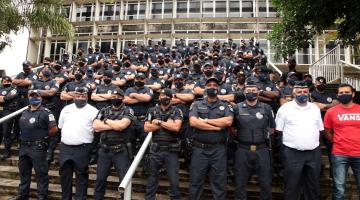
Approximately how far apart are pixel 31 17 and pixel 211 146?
33.1ft

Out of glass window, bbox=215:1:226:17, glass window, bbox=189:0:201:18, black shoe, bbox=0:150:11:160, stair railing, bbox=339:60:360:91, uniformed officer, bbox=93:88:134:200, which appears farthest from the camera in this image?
glass window, bbox=189:0:201:18

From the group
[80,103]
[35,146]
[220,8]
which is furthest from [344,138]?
[220,8]

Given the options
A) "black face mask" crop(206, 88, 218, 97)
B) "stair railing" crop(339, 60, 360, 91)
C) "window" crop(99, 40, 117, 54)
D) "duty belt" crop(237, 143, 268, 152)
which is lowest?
"duty belt" crop(237, 143, 268, 152)

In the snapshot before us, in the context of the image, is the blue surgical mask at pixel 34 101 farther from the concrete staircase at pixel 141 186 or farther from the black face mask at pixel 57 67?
the black face mask at pixel 57 67

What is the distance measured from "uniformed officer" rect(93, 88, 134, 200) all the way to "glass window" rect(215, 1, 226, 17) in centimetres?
2334

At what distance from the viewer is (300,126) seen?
5.46 meters

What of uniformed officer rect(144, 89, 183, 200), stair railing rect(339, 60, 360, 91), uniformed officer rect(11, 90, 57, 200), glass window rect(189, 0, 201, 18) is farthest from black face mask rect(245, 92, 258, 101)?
glass window rect(189, 0, 201, 18)

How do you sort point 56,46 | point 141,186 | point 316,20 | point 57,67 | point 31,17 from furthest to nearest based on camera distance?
point 56,46 < point 31,17 < point 57,67 < point 316,20 < point 141,186

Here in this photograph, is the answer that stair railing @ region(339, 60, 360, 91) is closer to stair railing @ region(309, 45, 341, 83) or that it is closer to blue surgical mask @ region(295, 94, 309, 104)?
stair railing @ region(309, 45, 341, 83)

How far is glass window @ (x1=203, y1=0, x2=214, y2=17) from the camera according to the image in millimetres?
27958

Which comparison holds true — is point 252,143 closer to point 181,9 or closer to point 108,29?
point 181,9

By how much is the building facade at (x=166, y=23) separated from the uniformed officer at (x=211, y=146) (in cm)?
2048

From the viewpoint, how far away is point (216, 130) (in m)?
5.48

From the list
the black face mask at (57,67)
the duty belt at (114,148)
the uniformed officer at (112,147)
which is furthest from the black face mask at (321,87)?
the black face mask at (57,67)
